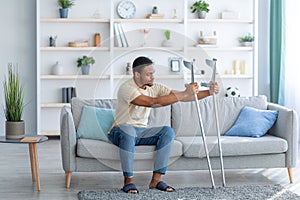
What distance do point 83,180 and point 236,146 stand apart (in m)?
1.28

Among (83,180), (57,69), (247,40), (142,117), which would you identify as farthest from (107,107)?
(247,40)

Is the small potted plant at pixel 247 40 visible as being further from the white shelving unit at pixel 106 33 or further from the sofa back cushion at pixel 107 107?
the sofa back cushion at pixel 107 107

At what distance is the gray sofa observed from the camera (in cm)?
502

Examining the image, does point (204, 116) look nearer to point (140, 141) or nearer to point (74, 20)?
point (140, 141)

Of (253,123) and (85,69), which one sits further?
(85,69)

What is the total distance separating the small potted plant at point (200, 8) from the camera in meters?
7.82

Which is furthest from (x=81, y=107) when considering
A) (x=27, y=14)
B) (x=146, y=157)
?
(x=27, y=14)

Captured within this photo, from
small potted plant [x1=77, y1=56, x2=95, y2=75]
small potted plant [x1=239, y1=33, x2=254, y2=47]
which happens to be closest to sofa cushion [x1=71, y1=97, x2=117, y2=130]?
small potted plant [x1=77, y1=56, x2=95, y2=75]

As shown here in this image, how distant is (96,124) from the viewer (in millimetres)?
5223

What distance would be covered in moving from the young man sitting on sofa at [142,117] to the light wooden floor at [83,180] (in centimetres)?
29

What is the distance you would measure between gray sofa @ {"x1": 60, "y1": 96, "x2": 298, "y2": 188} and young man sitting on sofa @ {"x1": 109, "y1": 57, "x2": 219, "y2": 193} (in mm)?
93

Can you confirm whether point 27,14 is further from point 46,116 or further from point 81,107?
point 81,107

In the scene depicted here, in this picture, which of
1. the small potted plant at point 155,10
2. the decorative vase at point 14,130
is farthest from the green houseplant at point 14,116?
the small potted plant at point 155,10

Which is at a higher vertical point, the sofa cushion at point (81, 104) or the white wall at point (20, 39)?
the white wall at point (20, 39)
